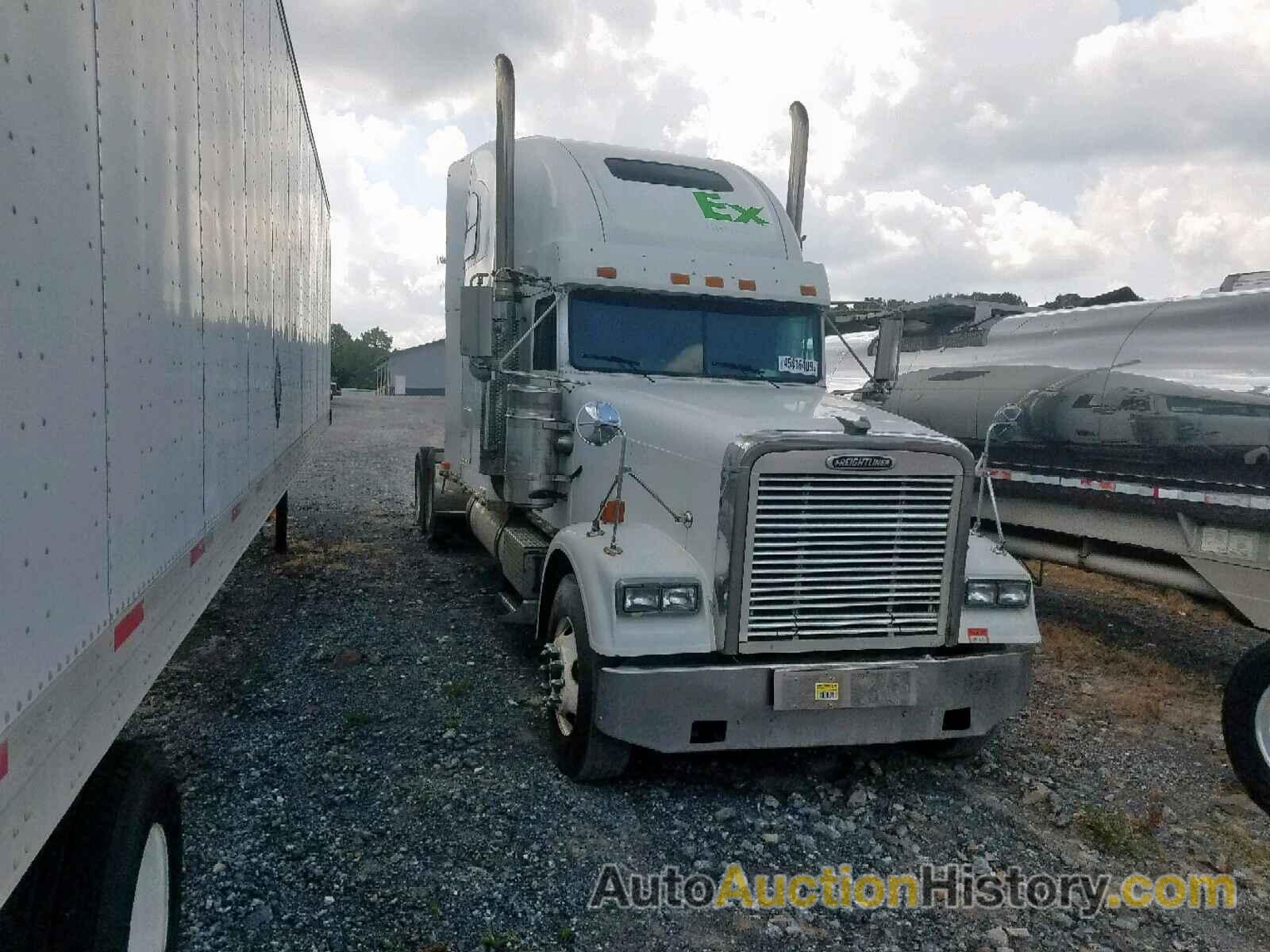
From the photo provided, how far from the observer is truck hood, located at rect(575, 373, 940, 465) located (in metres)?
4.48

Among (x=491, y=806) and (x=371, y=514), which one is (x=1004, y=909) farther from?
(x=371, y=514)

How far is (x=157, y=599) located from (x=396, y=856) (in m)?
1.56

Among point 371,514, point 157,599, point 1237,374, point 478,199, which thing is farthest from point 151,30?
point 371,514

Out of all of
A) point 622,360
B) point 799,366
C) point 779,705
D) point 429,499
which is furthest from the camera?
point 429,499

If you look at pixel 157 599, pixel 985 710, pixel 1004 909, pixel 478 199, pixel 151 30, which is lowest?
pixel 1004 909

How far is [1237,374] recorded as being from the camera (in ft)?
18.1

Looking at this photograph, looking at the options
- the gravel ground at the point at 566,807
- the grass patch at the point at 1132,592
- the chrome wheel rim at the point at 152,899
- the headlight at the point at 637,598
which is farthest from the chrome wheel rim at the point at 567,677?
the grass patch at the point at 1132,592

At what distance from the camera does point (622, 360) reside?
5930 millimetres

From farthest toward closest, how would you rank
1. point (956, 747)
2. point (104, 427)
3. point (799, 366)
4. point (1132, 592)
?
point (1132, 592) < point (799, 366) < point (956, 747) < point (104, 427)

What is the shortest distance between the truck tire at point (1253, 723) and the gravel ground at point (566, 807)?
0.63 ft

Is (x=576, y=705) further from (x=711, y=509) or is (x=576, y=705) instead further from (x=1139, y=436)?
(x=1139, y=436)

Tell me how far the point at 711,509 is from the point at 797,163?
4.11m

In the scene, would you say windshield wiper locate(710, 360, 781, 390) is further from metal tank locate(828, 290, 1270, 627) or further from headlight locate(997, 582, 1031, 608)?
headlight locate(997, 582, 1031, 608)

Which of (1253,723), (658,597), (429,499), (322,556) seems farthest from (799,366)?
(322,556)
